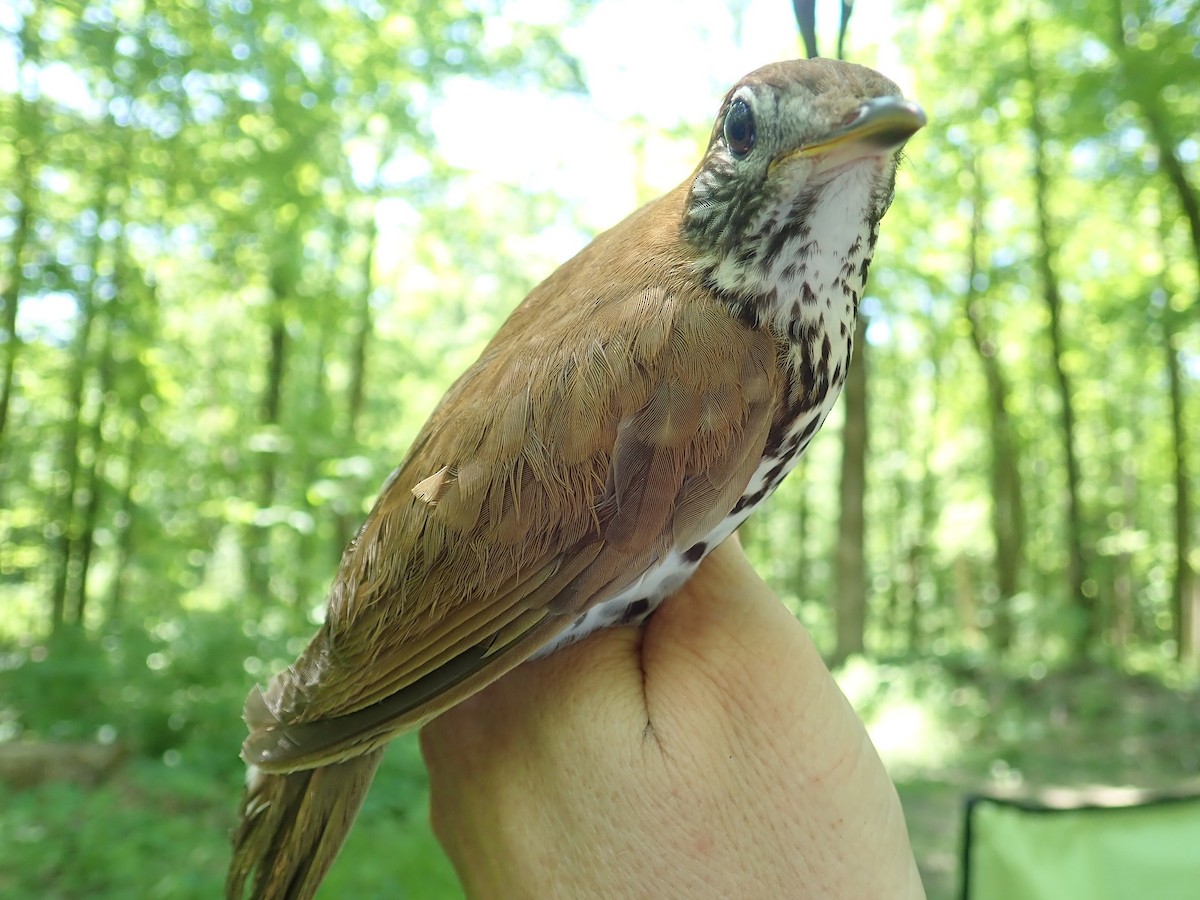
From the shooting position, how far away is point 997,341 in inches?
504

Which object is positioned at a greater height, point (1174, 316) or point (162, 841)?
point (1174, 316)

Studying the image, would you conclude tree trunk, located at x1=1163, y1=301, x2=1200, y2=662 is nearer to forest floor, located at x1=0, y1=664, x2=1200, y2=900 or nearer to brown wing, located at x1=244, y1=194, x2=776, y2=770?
forest floor, located at x1=0, y1=664, x2=1200, y2=900

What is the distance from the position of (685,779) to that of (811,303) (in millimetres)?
729

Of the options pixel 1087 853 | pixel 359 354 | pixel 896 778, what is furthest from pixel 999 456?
pixel 1087 853

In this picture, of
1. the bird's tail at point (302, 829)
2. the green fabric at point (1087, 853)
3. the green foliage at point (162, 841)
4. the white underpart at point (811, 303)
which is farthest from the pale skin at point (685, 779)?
the green foliage at point (162, 841)

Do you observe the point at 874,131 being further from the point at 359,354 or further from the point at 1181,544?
the point at 1181,544

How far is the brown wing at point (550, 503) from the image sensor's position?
1.18 m

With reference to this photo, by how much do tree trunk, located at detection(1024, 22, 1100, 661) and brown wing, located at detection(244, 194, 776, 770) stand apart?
359 inches

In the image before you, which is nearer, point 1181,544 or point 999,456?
point 1181,544

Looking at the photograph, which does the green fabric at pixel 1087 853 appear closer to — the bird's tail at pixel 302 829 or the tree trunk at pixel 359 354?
the bird's tail at pixel 302 829

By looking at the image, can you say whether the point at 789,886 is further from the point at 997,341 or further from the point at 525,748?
the point at 997,341

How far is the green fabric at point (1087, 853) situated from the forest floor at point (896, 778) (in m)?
0.42

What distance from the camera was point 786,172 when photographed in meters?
1.19

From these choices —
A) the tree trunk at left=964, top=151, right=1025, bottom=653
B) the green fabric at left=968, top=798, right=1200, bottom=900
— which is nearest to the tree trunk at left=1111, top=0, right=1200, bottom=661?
the tree trunk at left=964, top=151, right=1025, bottom=653
